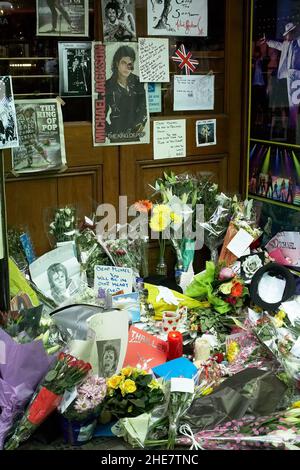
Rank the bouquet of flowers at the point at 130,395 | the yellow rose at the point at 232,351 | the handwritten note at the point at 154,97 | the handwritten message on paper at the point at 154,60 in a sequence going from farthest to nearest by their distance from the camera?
the handwritten note at the point at 154,97
the handwritten message on paper at the point at 154,60
the yellow rose at the point at 232,351
the bouquet of flowers at the point at 130,395

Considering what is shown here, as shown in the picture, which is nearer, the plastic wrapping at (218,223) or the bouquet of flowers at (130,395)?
the bouquet of flowers at (130,395)

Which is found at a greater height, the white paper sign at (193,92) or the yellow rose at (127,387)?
the white paper sign at (193,92)

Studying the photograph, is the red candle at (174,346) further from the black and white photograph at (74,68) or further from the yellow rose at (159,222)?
the black and white photograph at (74,68)

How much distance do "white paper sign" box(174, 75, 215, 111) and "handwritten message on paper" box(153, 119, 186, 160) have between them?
12 cm

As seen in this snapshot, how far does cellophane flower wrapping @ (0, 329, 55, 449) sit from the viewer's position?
8.91 feet

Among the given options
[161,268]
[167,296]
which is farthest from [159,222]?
[167,296]

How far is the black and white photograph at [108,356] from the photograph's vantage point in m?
3.04

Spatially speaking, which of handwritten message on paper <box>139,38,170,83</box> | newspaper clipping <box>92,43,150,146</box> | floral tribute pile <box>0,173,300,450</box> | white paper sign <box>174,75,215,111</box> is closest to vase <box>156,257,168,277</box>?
floral tribute pile <box>0,173,300,450</box>

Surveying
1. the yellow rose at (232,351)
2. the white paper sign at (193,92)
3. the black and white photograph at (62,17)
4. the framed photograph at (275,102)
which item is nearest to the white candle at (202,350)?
the yellow rose at (232,351)

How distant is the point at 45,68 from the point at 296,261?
2062 millimetres

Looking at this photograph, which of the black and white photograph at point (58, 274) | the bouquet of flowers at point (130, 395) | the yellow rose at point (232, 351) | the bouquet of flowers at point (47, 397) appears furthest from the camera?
the black and white photograph at point (58, 274)

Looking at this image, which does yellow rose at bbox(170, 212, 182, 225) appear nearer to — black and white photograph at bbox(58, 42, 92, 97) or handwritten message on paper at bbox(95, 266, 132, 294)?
handwritten message on paper at bbox(95, 266, 132, 294)

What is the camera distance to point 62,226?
12.9 ft

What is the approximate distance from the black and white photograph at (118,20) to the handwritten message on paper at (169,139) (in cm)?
60
